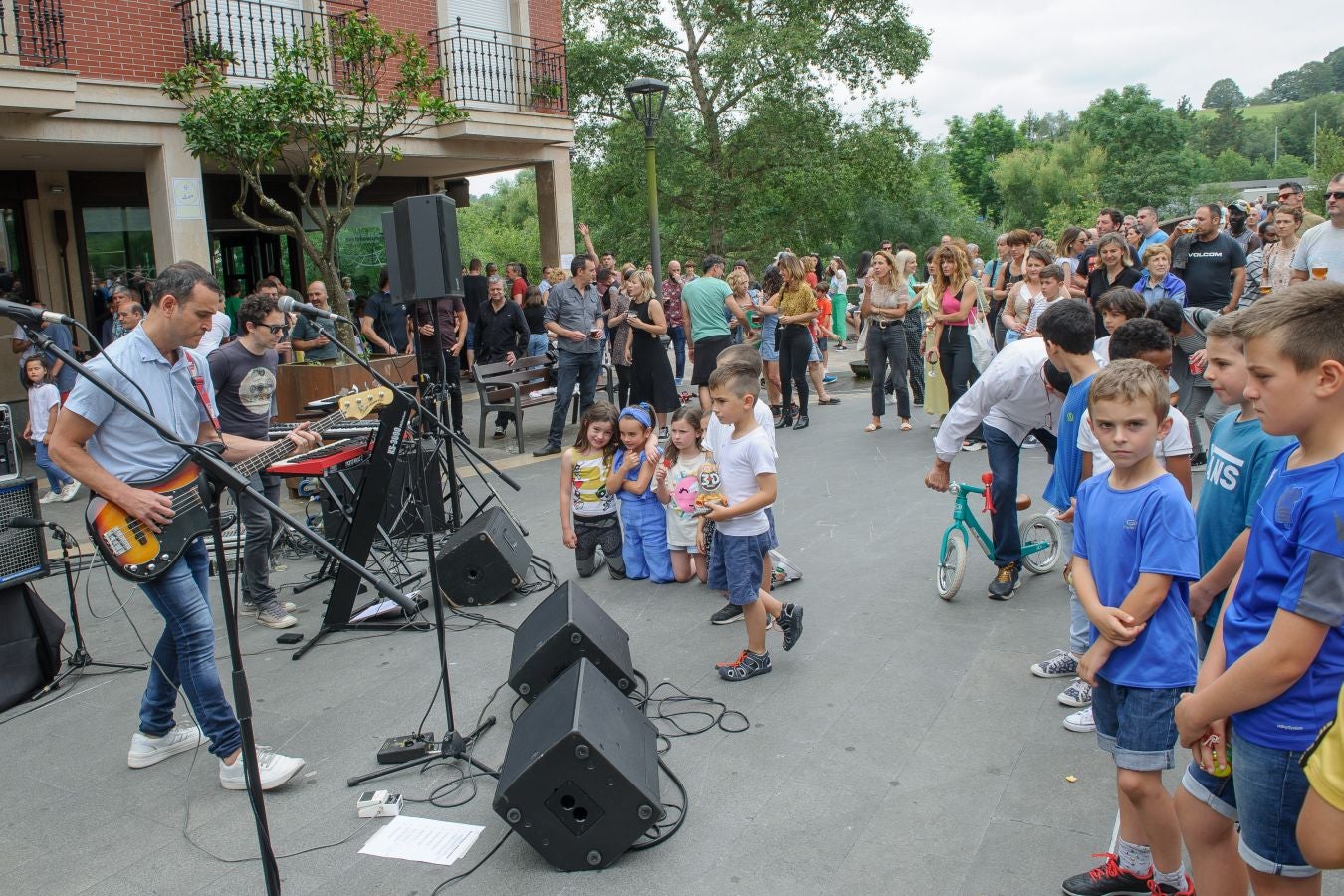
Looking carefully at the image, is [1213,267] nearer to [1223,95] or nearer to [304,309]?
[304,309]

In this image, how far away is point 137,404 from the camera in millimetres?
3926

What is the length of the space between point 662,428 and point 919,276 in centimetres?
1083

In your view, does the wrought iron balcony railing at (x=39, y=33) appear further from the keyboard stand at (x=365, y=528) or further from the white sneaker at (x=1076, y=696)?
the white sneaker at (x=1076, y=696)

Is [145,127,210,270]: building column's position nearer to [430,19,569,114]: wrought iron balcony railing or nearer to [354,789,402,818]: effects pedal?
[430,19,569,114]: wrought iron balcony railing

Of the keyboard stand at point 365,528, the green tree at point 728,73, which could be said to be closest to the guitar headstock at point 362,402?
the keyboard stand at point 365,528

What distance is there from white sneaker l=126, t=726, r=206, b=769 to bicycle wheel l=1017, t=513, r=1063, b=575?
450 centimetres

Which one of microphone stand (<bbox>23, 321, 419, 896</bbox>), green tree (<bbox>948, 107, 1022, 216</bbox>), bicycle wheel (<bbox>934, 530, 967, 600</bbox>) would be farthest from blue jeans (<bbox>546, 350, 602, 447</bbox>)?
green tree (<bbox>948, 107, 1022, 216</bbox>)

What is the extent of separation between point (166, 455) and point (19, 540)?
1.64 meters

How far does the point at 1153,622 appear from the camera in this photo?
9.36 feet

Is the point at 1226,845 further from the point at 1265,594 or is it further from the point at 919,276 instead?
the point at 919,276

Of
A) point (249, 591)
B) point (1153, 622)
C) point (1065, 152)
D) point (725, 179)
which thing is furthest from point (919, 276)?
point (1065, 152)

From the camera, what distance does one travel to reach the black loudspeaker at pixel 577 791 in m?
3.32

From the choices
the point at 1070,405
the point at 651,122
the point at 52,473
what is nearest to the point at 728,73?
the point at 651,122

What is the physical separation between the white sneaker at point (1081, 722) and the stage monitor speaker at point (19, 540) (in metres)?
4.98
